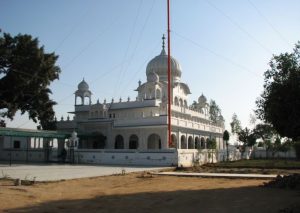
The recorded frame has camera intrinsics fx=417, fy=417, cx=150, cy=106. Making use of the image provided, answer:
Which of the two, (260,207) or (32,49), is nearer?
(260,207)

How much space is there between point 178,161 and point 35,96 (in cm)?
1753

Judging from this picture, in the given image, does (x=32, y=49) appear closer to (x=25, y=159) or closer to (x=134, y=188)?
(x=25, y=159)

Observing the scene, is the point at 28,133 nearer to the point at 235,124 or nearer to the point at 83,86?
the point at 83,86

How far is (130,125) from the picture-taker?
145 ft

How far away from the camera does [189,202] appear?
13.6 m

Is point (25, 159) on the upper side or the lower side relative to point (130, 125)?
lower

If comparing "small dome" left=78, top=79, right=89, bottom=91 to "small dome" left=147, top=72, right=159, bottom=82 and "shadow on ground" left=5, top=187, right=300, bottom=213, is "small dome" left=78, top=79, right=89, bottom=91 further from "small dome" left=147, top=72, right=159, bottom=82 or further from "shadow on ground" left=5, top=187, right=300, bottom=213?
"shadow on ground" left=5, top=187, right=300, bottom=213

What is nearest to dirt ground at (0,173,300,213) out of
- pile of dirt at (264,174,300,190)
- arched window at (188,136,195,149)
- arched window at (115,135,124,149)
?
pile of dirt at (264,174,300,190)

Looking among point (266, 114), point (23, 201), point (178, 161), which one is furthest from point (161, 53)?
point (23, 201)

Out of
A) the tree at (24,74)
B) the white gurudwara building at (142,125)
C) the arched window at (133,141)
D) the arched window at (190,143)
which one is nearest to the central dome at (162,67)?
the white gurudwara building at (142,125)

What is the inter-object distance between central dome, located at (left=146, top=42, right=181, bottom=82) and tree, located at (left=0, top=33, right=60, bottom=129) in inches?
602

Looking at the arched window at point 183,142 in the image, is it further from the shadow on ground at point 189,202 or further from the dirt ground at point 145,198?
the shadow on ground at point 189,202

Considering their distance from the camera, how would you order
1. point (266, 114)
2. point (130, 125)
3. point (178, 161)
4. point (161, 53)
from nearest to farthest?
point (266, 114), point (178, 161), point (130, 125), point (161, 53)

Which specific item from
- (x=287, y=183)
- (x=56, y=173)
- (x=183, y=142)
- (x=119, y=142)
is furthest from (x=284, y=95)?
(x=119, y=142)
